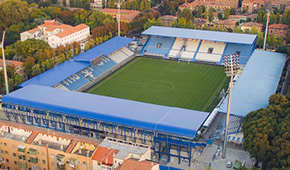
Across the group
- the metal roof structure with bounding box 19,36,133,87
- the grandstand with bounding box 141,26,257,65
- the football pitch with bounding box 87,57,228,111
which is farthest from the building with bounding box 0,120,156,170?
the grandstand with bounding box 141,26,257,65

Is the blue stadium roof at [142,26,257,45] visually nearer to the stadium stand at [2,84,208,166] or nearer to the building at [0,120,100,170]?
the stadium stand at [2,84,208,166]

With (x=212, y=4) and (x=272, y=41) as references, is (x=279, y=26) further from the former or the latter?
(x=212, y=4)

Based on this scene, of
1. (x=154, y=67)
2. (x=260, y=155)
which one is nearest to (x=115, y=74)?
(x=154, y=67)

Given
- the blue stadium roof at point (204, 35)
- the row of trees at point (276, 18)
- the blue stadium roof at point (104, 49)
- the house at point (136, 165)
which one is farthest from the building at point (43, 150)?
the row of trees at point (276, 18)

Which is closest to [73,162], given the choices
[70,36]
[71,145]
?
[71,145]

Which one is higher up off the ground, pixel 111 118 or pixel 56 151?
pixel 111 118

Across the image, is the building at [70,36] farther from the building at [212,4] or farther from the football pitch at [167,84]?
A: the building at [212,4]
